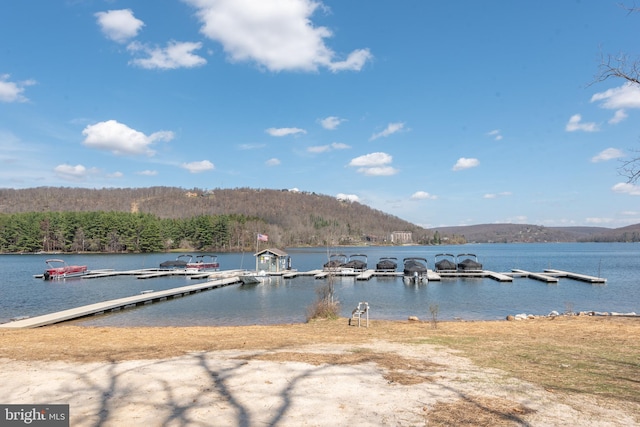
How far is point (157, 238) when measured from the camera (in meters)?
106

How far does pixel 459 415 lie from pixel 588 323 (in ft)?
43.8

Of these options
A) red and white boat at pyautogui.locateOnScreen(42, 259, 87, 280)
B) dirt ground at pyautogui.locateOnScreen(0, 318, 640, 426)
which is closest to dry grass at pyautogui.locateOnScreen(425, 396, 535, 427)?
dirt ground at pyautogui.locateOnScreen(0, 318, 640, 426)

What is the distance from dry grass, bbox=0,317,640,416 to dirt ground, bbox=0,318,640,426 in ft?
0.19

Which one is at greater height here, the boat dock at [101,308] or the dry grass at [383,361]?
the dry grass at [383,361]

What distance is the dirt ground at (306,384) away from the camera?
5.38 meters

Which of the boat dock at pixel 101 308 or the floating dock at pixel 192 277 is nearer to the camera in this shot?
the boat dock at pixel 101 308

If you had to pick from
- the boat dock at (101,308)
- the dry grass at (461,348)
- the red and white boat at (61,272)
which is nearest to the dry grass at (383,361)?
the dry grass at (461,348)

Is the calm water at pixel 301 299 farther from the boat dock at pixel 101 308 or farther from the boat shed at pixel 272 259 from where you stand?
the boat shed at pixel 272 259

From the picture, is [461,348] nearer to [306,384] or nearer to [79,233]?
[306,384]

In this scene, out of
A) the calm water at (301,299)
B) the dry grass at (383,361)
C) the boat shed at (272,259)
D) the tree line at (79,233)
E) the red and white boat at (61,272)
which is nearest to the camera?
the dry grass at (383,361)

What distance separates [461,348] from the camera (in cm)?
1004

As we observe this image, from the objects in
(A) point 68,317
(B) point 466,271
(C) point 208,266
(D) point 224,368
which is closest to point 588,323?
(D) point 224,368

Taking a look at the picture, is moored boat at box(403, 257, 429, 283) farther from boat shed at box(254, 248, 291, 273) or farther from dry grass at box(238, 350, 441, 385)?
dry grass at box(238, 350, 441, 385)

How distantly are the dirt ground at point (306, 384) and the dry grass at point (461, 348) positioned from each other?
0.19 feet
